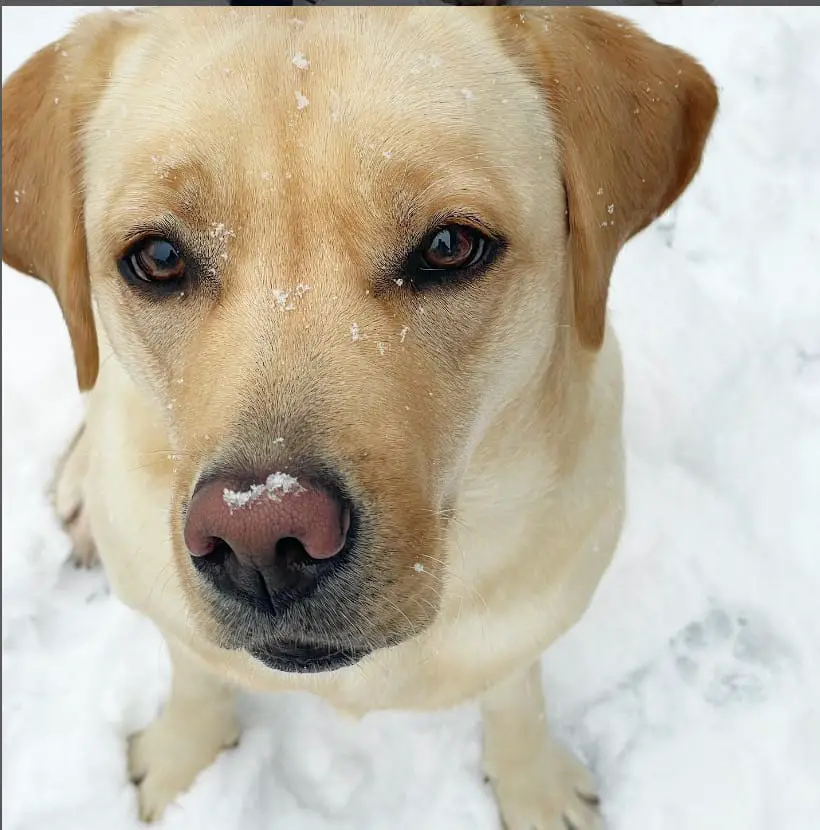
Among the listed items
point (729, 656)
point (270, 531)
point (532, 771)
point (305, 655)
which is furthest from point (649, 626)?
point (270, 531)

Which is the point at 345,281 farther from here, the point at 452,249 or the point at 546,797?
the point at 546,797

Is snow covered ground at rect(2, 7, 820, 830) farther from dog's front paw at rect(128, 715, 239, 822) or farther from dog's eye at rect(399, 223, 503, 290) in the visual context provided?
dog's eye at rect(399, 223, 503, 290)

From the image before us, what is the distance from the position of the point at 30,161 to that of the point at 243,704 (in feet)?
6.16

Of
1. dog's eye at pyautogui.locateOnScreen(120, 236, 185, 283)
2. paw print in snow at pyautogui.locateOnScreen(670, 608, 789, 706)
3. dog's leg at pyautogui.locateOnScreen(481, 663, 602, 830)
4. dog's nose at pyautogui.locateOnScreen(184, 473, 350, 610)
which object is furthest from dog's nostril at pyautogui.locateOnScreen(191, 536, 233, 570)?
paw print in snow at pyautogui.locateOnScreen(670, 608, 789, 706)

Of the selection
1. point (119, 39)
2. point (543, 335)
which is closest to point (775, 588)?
point (543, 335)

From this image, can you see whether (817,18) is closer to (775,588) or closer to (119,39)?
(775,588)

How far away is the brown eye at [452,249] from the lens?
1.65 metres

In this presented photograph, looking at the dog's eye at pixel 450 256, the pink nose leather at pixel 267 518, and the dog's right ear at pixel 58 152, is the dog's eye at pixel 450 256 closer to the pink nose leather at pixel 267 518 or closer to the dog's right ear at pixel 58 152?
the pink nose leather at pixel 267 518

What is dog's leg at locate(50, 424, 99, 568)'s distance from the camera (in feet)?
10.8

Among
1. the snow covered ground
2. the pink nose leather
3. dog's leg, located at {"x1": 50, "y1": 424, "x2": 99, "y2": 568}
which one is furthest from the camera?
dog's leg, located at {"x1": 50, "y1": 424, "x2": 99, "y2": 568}

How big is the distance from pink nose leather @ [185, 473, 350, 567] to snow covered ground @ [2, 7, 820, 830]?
5.79ft

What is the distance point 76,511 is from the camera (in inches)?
131

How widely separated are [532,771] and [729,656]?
0.85 metres

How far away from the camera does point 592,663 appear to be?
10.3 ft
